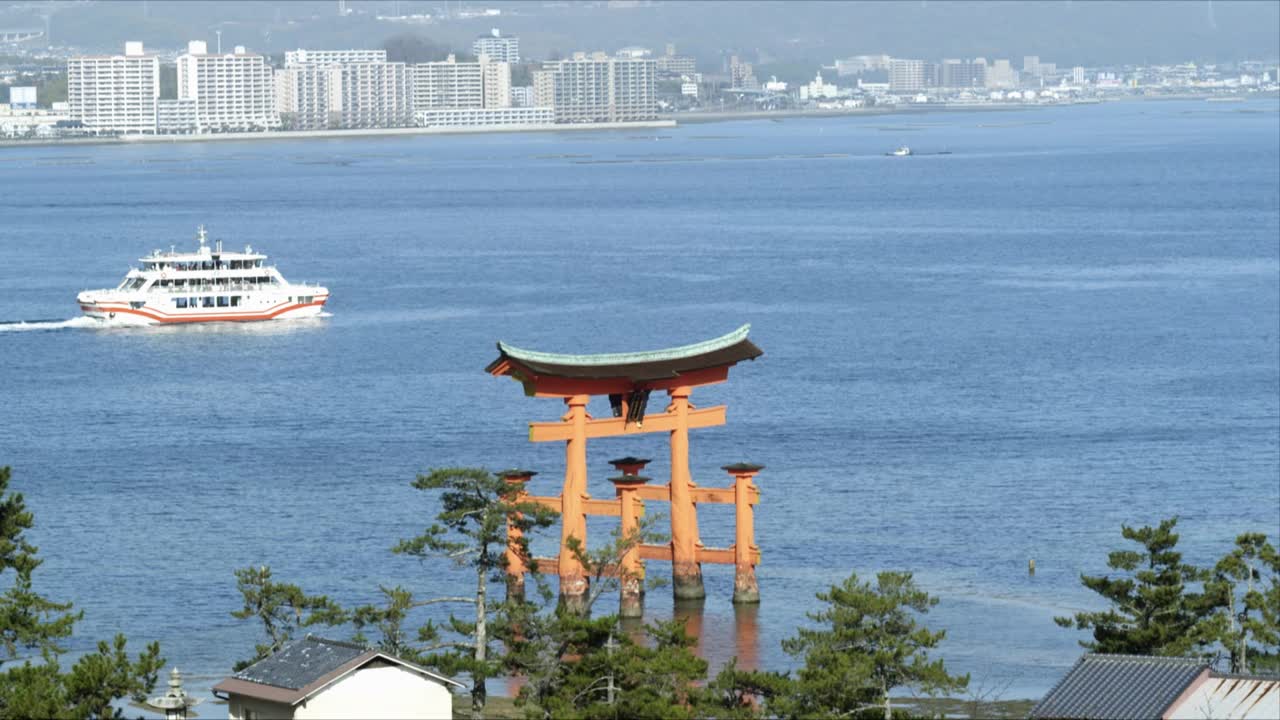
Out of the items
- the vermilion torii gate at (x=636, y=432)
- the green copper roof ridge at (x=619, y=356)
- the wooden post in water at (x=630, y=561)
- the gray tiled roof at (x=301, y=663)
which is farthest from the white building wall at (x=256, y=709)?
the wooden post in water at (x=630, y=561)

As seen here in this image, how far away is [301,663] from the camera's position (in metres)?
24.0

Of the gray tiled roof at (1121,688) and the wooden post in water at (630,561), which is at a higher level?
the gray tiled roof at (1121,688)

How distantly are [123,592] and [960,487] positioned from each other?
16.8 meters

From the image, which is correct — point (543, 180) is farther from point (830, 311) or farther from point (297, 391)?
point (297, 391)

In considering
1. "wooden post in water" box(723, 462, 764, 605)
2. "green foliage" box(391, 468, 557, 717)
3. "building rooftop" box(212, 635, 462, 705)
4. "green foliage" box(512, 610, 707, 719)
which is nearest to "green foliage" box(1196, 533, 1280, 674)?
"green foliage" box(512, 610, 707, 719)

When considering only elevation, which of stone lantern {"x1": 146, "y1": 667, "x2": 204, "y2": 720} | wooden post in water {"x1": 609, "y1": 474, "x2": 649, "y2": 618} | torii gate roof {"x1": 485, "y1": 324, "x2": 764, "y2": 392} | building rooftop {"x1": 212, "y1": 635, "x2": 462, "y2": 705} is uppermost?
torii gate roof {"x1": 485, "y1": 324, "x2": 764, "y2": 392}

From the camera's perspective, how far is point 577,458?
3519 centimetres

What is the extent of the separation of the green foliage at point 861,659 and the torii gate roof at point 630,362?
833 cm

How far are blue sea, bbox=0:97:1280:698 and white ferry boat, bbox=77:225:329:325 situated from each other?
4.21 feet

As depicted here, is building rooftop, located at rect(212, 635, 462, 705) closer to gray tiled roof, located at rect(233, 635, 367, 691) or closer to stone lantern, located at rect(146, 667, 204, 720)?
gray tiled roof, located at rect(233, 635, 367, 691)

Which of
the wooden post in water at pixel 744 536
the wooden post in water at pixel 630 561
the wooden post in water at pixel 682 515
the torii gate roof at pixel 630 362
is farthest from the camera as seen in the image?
the wooden post in water at pixel 744 536

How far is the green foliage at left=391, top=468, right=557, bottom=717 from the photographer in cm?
2675

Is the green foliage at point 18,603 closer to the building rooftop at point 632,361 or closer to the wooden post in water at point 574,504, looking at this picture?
the building rooftop at point 632,361

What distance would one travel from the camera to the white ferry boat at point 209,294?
274 feet
